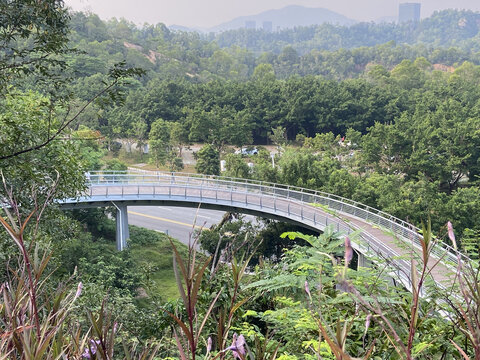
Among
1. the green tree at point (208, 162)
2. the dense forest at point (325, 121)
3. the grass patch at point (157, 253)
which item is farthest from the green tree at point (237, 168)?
the grass patch at point (157, 253)

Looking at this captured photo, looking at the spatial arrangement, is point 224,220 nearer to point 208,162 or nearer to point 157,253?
point 157,253

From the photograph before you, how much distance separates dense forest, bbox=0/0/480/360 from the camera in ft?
5.95

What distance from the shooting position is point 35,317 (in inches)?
72.7

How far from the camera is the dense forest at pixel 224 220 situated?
1.81 meters

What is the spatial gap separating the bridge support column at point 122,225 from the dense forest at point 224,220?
66 cm

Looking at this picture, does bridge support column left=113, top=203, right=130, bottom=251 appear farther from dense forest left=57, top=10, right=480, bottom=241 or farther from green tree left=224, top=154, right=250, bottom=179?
green tree left=224, top=154, right=250, bottom=179

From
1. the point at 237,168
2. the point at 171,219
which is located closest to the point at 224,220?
the point at 237,168

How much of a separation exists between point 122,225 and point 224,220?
5409mm

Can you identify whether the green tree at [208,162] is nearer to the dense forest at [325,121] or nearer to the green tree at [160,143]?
the dense forest at [325,121]

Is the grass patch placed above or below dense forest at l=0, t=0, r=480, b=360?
below

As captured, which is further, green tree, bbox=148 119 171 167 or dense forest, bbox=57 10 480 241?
green tree, bbox=148 119 171 167

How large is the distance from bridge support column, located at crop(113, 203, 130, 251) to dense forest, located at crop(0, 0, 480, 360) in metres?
0.66

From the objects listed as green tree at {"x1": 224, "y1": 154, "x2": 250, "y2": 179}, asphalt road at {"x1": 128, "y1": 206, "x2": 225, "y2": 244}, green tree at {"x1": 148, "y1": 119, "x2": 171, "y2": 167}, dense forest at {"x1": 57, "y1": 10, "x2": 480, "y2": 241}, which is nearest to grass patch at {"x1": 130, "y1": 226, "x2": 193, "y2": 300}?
asphalt road at {"x1": 128, "y1": 206, "x2": 225, "y2": 244}

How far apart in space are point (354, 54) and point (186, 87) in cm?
9205
